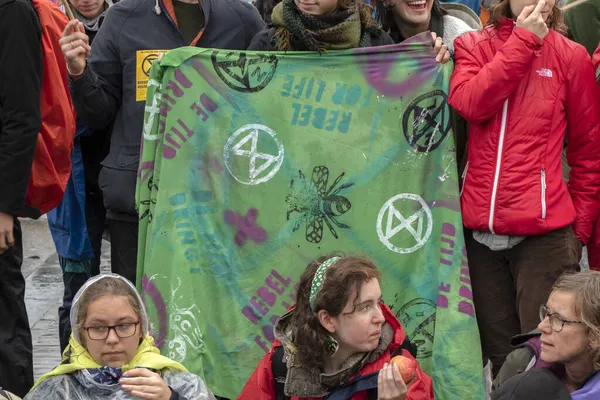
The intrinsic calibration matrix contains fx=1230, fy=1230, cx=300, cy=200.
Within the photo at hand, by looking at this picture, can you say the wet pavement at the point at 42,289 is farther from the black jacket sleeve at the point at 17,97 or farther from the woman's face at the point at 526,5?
the woman's face at the point at 526,5

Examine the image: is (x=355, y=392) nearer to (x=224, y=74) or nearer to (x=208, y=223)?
(x=208, y=223)

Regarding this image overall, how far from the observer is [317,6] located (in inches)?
207

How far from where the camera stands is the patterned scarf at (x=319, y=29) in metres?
5.24

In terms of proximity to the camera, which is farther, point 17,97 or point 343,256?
point 17,97

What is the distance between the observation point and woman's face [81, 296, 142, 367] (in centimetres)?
420

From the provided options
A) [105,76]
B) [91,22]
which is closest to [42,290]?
[91,22]

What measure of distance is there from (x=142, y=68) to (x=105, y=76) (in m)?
0.20

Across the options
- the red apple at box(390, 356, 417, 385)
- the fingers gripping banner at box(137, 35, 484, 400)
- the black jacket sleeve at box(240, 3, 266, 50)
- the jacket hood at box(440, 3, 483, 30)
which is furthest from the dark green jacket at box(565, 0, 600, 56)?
the red apple at box(390, 356, 417, 385)

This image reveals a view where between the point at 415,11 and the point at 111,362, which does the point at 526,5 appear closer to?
the point at 415,11

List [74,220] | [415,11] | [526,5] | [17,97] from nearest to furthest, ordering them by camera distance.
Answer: [526,5], [17,97], [415,11], [74,220]

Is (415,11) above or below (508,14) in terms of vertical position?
below

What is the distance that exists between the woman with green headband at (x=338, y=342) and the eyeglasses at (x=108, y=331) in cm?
53

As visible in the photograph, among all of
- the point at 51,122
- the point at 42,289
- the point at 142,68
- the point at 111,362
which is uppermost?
the point at 142,68

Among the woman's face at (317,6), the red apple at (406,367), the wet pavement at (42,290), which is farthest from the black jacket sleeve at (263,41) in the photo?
the wet pavement at (42,290)
